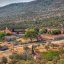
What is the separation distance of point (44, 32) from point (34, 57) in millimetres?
51145

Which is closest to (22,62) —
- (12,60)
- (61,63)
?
(12,60)

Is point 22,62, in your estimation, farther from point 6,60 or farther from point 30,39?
point 30,39

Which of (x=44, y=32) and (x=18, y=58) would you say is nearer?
(x=18, y=58)

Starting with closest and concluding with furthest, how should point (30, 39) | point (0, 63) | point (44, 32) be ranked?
point (0, 63), point (30, 39), point (44, 32)

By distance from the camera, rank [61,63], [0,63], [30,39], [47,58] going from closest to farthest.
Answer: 1. [61,63]
2. [0,63]
3. [47,58]
4. [30,39]

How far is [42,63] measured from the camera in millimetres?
47031

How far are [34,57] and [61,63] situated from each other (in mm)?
10527

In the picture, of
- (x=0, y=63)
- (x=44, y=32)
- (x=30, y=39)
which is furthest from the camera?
(x=44, y=32)

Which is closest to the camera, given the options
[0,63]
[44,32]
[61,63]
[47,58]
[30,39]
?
[61,63]

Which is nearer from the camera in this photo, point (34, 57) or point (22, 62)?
point (22, 62)

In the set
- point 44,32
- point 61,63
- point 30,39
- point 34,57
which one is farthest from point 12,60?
point 44,32

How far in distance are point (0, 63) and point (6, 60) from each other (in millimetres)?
2109

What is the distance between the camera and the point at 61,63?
44875 mm

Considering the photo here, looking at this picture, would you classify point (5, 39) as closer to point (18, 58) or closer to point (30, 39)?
point (30, 39)
